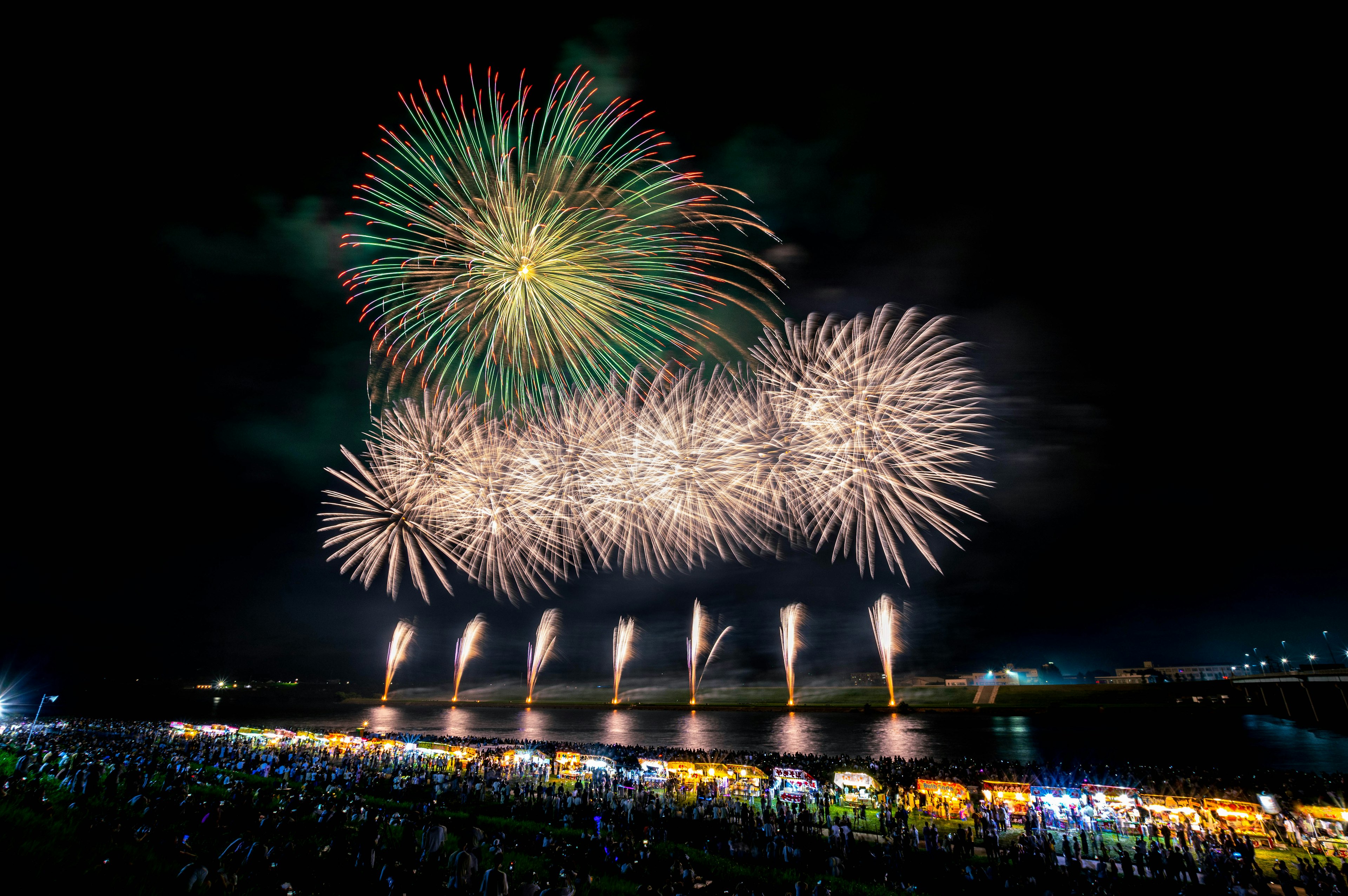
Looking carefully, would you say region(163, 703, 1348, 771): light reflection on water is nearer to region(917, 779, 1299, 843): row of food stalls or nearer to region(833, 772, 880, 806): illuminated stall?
region(917, 779, 1299, 843): row of food stalls

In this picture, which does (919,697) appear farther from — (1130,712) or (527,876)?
(527,876)

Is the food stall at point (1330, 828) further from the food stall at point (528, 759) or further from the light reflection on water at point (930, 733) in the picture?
the food stall at point (528, 759)

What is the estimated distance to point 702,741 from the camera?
7275 cm

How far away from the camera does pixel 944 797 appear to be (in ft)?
82.1

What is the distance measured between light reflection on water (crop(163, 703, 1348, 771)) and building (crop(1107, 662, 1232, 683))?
57.6m

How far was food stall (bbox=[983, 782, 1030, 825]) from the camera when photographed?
23516 millimetres

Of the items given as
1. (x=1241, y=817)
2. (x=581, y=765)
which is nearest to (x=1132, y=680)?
(x=1241, y=817)

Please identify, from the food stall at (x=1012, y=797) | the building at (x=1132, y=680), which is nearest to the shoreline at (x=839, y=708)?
the building at (x=1132, y=680)

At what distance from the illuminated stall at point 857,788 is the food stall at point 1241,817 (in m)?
12.4

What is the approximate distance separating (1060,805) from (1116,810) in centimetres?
198

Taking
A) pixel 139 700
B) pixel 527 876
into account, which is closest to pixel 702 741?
pixel 527 876

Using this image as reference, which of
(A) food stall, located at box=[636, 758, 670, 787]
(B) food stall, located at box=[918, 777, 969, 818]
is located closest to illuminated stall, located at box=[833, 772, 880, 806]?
(B) food stall, located at box=[918, 777, 969, 818]

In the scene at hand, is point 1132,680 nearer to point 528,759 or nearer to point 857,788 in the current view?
point 857,788

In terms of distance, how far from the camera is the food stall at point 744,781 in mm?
29141
